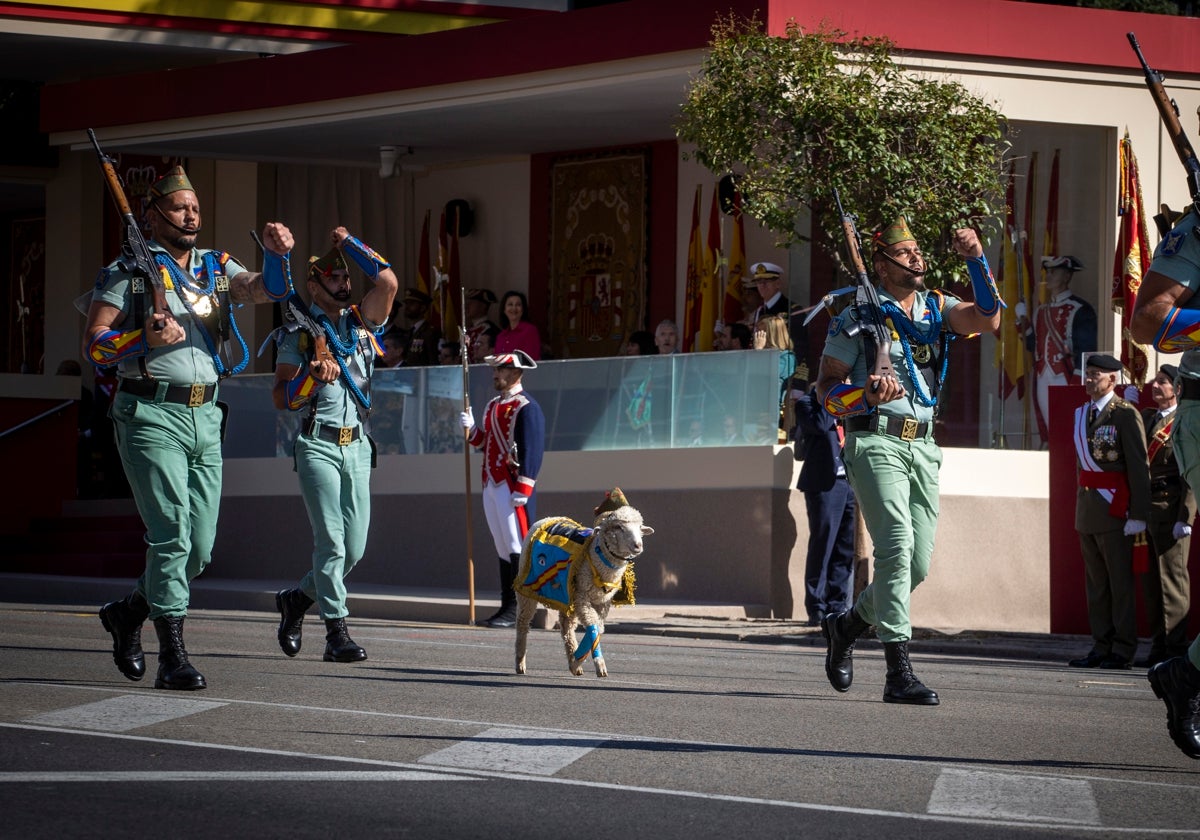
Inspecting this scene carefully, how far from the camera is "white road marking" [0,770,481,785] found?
6.88m

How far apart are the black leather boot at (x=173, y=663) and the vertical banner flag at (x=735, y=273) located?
12.7 m

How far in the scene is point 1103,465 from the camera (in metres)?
14.6

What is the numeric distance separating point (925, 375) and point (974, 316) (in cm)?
41

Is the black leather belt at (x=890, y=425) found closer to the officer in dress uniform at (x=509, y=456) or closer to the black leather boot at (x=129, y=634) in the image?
the black leather boot at (x=129, y=634)

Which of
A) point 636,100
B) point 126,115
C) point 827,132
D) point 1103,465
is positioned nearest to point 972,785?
point 1103,465

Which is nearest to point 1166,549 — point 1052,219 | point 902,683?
point 902,683

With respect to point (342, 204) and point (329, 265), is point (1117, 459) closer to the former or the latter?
point (329, 265)

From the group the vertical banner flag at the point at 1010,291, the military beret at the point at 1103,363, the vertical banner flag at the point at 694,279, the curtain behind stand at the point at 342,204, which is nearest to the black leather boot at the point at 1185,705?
the military beret at the point at 1103,363

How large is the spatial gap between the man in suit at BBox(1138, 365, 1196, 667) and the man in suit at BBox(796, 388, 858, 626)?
2.88 m

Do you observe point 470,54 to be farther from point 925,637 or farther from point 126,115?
point 925,637

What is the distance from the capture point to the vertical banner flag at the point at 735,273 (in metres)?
22.0

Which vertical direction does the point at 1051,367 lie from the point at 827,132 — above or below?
below

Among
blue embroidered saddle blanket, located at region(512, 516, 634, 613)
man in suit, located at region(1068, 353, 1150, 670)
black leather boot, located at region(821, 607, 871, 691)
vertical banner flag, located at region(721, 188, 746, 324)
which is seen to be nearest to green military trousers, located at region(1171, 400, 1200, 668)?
black leather boot, located at region(821, 607, 871, 691)

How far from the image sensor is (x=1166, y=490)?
575 inches
